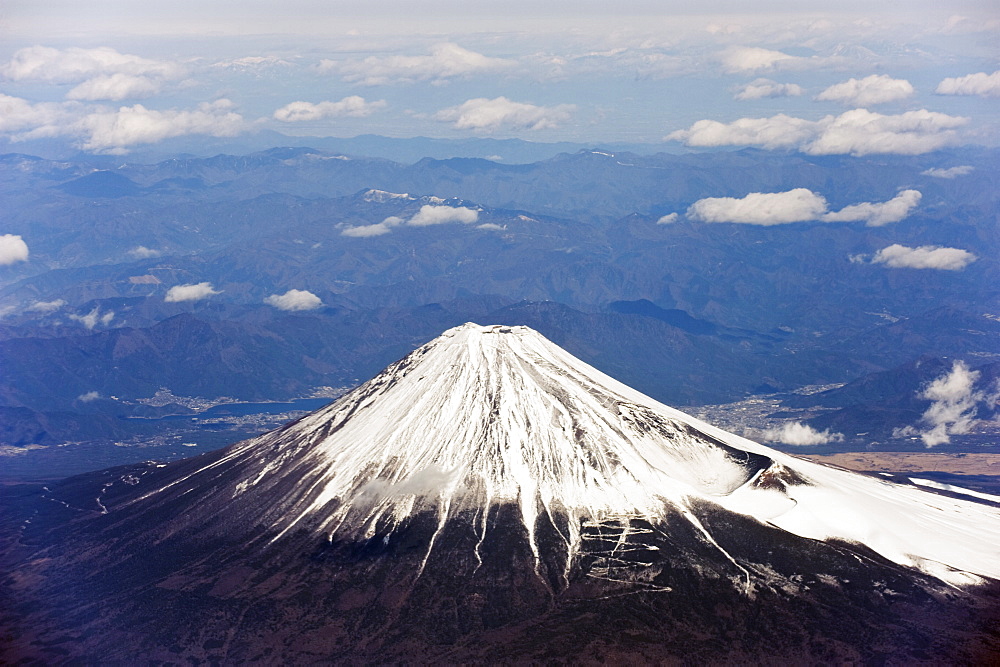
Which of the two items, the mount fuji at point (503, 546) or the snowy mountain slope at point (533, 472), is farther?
the snowy mountain slope at point (533, 472)

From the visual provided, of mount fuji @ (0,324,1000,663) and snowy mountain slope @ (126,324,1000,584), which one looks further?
snowy mountain slope @ (126,324,1000,584)

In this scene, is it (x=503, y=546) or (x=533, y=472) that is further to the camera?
(x=533, y=472)

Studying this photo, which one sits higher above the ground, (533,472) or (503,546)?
(533,472)
